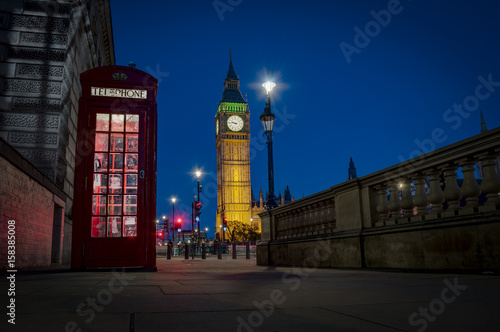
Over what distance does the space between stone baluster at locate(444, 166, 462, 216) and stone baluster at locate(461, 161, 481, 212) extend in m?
0.22

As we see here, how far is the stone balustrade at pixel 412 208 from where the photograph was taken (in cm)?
550

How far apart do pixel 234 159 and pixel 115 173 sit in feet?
410

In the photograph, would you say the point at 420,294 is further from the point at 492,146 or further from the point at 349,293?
the point at 492,146

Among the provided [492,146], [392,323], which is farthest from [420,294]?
[492,146]

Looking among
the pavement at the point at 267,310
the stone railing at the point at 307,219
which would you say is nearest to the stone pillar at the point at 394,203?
the stone railing at the point at 307,219

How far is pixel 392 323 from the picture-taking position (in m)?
2.33

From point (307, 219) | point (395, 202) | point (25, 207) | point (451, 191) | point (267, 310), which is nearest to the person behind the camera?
point (267, 310)

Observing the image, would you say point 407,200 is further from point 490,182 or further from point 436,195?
point 490,182

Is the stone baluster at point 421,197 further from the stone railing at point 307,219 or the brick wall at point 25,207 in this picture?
the brick wall at point 25,207

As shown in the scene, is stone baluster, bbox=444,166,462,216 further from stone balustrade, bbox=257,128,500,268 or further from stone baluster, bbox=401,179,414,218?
stone baluster, bbox=401,179,414,218

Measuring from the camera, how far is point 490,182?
5.49 metres

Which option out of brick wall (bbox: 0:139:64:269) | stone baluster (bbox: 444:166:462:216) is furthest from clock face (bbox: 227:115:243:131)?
stone baluster (bbox: 444:166:462:216)

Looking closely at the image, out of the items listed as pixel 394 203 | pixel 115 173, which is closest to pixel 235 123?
pixel 115 173

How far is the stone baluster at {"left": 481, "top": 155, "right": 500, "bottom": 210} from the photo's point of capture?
5.42m
